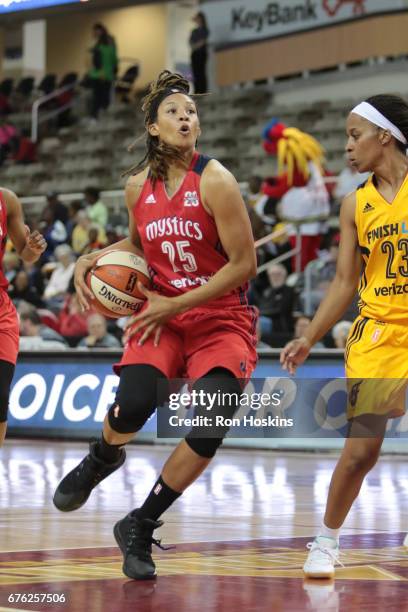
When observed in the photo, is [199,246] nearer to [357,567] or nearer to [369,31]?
[357,567]

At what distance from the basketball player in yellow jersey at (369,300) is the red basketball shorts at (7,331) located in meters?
1.99

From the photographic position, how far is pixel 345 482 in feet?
17.8

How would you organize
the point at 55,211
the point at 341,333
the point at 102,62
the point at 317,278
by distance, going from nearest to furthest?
the point at 341,333
the point at 317,278
the point at 55,211
the point at 102,62

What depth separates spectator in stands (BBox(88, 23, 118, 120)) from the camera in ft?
88.9

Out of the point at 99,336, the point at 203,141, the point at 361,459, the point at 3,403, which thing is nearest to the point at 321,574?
the point at 361,459

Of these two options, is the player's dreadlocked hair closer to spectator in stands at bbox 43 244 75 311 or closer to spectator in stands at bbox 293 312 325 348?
spectator in stands at bbox 293 312 325 348

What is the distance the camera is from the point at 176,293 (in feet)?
18.8

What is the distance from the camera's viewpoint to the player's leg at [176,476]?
5402 mm

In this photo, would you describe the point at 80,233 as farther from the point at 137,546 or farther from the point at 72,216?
the point at 137,546

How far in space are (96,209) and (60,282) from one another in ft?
7.30

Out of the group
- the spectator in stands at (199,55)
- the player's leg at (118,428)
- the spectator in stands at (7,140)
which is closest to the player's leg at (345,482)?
the player's leg at (118,428)

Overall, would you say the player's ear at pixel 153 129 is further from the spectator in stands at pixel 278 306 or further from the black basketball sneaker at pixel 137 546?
the spectator in stands at pixel 278 306

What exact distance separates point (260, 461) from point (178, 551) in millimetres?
5986

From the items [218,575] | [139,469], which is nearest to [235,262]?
[218,575]
